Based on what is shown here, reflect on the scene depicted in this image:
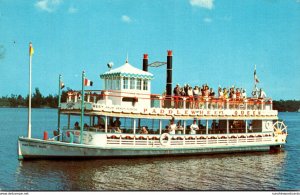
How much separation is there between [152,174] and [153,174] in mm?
56

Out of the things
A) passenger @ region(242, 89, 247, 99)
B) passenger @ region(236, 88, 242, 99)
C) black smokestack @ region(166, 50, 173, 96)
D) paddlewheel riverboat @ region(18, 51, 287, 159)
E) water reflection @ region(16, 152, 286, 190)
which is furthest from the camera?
passenger @ region(242, 89, 247, 99)

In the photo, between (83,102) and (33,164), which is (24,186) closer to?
(33,164)

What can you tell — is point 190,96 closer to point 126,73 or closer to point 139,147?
point 126,73

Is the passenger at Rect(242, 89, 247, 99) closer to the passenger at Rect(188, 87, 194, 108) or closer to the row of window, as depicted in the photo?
the passenger at Rect(188, 87, 194, 108)

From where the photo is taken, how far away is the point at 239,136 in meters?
30.1

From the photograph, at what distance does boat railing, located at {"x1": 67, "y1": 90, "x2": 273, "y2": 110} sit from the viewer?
1035 inches

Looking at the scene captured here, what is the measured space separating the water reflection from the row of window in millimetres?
4731

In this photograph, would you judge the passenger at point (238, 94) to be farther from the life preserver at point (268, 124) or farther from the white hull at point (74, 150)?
the white hull at point (74, 150)

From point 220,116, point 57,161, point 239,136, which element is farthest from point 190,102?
point 57,161

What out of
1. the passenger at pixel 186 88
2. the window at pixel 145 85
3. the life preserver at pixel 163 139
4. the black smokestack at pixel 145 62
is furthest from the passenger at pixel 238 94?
the window at pixel 145 85

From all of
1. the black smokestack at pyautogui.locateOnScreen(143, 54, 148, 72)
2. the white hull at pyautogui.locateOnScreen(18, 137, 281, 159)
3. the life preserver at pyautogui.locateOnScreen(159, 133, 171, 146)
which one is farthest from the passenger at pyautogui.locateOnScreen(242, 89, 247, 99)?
the life preserver at pyautogui.locateOnScreen(159, 133, 171, 146)

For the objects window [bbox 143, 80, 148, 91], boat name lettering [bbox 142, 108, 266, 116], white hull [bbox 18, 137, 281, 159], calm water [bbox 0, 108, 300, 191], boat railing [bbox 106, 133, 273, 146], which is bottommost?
calm water [bbox 0, 108, 300, 191]

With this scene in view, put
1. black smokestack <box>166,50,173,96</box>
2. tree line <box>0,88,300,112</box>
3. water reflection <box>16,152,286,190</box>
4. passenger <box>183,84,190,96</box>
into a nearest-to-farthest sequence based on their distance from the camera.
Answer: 1. water reflection <box>16,152,286,190</box>
2. passenger <box>183,84,190,96</box>
3. black smokestack <box>166,50,173,96</box>
4. tree line <box>0,88,300,112</box>

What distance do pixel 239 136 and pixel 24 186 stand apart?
16.6 metres
